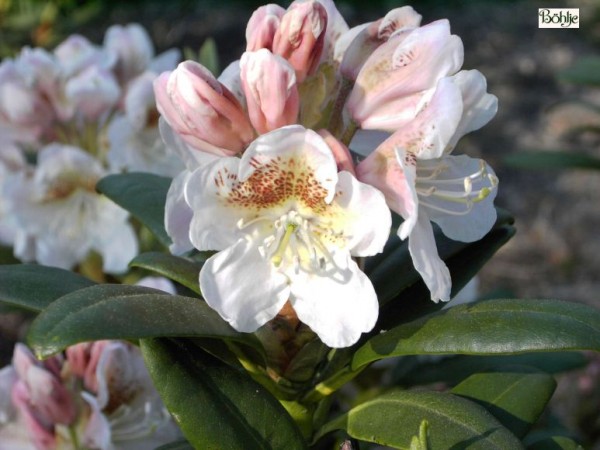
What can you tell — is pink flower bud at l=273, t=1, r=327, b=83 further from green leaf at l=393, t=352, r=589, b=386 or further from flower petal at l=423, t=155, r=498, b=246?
green leaf at l=393, t=352, r=589, b=386

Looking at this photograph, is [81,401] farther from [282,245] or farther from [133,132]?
[133,132]

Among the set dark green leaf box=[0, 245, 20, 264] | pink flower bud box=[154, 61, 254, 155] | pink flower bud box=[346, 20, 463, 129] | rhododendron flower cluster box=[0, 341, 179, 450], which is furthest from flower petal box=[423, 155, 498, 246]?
dark green leaf box=[0, 245, 20, 264]

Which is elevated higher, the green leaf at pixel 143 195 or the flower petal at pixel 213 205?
the flower petal at pixel 213 205

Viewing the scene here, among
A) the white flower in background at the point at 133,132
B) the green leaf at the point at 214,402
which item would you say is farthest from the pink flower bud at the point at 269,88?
the white flower in background at the point at 133,132

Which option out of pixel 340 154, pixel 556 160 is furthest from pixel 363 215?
pixel 556 160

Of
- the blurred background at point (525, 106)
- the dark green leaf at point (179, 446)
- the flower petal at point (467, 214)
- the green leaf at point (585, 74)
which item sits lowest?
the blurred background at point (525, 106)

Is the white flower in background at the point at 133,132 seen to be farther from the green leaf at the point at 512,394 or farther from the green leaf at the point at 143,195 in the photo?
the green leaf at the point at 512,394

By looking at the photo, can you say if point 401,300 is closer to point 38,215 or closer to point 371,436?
point 371,436

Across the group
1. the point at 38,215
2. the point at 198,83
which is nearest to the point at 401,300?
the point at 198,83
